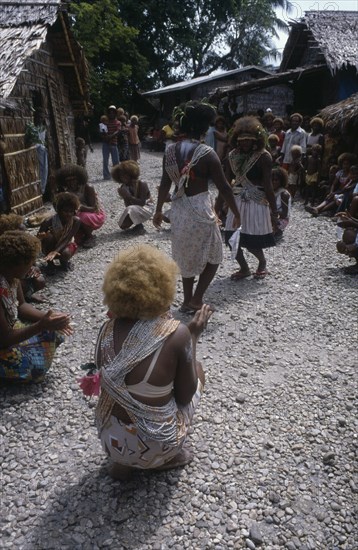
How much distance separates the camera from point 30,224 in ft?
23.9

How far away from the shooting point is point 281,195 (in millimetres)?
6969

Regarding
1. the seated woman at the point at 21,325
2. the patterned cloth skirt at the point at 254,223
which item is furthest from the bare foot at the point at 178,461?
the patterned cloth skirt at the point at 254,223

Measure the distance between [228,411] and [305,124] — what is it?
12.7 m

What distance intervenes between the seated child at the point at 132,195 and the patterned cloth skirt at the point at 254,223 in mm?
2442

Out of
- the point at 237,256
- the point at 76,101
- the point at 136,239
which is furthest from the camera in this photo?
the point at 76,101

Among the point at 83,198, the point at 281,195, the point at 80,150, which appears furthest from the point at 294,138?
Result: the point at 83,198

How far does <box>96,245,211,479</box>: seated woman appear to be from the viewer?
79.2 inches

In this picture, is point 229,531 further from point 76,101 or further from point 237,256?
point 76,101

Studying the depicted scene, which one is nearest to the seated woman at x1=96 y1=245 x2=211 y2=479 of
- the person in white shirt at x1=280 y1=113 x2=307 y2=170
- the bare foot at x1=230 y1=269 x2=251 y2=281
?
the bare foot at x1=230 y1=269 x2=251 y2=281

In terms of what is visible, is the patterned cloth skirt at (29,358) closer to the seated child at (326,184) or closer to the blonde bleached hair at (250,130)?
the blonde bleached hair at (250,130)

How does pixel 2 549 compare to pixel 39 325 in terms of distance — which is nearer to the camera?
pixel 2 549

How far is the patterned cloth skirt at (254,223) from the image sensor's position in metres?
5.09

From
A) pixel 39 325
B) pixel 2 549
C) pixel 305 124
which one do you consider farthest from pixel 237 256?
pixel 305 124

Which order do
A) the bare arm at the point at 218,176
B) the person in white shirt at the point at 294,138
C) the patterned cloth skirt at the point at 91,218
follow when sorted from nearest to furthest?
the bare arm at the point at 218,176 → the patterned cloth skirt at the point at 91,218 → the person in white shirt at the point at 294,138
